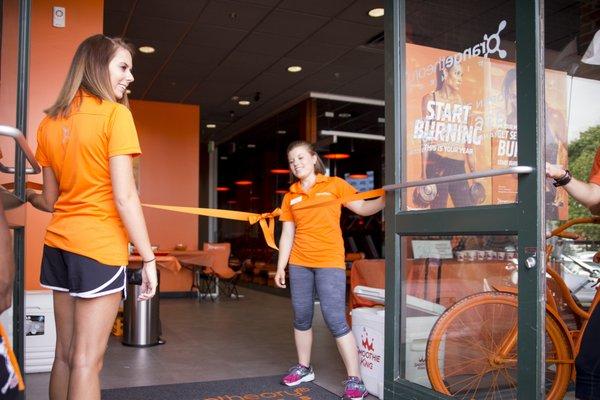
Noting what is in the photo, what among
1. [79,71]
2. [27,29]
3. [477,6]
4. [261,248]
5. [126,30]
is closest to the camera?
[79,71]

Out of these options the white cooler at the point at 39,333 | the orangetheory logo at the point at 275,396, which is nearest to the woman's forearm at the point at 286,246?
the orangetheory logo at the point at 275,396

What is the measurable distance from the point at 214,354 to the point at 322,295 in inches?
66.9

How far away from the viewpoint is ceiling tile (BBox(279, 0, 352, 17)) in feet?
19.9

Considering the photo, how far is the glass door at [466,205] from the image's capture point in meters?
2.13

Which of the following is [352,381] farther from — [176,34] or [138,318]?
[176,34]

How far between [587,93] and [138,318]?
4.06 meters

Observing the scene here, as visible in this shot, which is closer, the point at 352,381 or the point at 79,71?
the point at 79,71

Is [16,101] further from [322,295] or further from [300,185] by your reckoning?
[322,295]

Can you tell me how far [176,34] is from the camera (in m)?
7.00

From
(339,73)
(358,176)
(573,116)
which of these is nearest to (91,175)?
(573,116)

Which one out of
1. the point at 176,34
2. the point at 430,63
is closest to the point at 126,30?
the point at 176,34

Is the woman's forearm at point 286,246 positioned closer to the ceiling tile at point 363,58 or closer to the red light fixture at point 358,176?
the ceiling tile at point 363,58

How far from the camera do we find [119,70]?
2137 mm

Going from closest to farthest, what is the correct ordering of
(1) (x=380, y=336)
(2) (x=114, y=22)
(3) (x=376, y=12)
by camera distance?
(1) (x=380, y=336) → (3) (x=376, y=12) → (2) (x=114, y=22)
